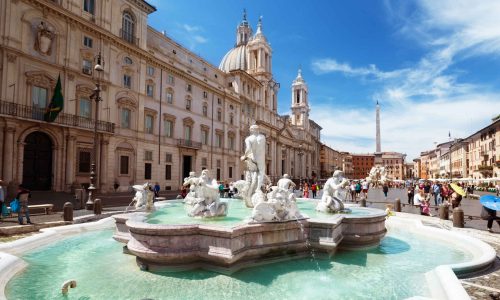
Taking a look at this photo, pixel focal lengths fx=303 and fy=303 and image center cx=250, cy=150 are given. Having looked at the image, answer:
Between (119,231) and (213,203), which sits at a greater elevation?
(213,203)

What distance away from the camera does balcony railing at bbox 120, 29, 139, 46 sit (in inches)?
1026

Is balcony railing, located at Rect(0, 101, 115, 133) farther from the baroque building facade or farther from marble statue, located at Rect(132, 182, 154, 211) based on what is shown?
marble statue, located at Rect(132, 182, 154, 211)

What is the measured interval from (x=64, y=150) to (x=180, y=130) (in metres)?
13.3

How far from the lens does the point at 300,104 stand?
275ft

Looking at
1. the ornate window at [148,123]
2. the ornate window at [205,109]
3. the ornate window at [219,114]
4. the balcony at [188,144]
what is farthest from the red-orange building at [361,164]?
the ornate window at [148,123]

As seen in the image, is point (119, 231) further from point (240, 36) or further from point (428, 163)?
point (428, 163)

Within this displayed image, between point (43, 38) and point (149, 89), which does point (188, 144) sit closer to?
point (149, 89)

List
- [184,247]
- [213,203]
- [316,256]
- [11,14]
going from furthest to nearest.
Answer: [11,14], [213,203], [316,256], [184,247]

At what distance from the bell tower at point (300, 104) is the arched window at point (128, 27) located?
60318 mm

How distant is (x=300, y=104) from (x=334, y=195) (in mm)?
77524

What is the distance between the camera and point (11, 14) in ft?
60.4

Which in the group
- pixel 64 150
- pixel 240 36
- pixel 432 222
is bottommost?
pixel 432 222

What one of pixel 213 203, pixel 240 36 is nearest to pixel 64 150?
pixel 213 203

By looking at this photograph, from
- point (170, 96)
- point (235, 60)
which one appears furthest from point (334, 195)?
point (235, 60)
